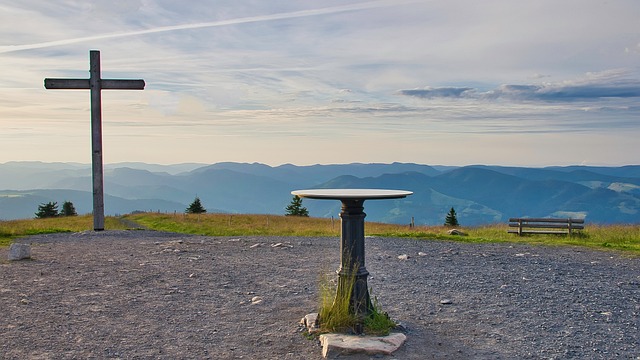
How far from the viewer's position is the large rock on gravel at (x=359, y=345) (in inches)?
254

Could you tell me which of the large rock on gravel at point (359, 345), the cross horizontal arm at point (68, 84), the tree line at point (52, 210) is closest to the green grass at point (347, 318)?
the large rock on gravel at point (359, 345)

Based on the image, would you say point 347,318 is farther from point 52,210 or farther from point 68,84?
point 52,210

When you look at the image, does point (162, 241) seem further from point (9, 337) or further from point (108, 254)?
point (9, 337)

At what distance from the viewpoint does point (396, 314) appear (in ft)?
26.7

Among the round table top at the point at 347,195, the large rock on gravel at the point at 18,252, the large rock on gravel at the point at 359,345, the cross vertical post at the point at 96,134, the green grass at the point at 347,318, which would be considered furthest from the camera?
the cross vertical post at the point at 96,134

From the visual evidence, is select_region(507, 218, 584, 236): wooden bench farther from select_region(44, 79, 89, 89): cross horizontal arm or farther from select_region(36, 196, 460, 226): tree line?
select_region(44, 79, 89, 89): cross horizontal arm

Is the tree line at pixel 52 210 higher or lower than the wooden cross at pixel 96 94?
lower

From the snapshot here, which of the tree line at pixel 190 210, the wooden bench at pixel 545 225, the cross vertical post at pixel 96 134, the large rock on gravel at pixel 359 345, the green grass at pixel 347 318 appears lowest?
the large rock on gravel at pixel 359 345

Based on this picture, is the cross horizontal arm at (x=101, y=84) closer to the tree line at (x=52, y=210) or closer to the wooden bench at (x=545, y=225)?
the wooden bench at (x=545, y=225)

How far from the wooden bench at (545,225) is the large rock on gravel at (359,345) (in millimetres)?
15935

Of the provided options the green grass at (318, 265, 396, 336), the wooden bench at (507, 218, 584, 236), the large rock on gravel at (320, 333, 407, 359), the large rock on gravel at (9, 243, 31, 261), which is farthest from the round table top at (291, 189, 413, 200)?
the wooden bench at (507, 218, 584, 236)

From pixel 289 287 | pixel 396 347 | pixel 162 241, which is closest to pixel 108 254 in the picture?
pixel 162 241

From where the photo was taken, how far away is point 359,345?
6539mm

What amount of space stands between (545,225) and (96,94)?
57.6ft
